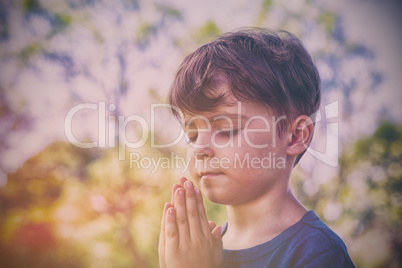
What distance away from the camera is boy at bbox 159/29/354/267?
59 centimetres

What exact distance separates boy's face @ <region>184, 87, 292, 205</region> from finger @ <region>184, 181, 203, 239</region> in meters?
0.03

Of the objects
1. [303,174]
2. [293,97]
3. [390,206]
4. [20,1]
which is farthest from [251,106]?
[390,206]

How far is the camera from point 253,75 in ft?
2.17

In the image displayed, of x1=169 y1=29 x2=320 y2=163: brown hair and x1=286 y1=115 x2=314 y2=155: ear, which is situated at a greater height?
x1=169 y1=29 x2=320 y2=163: brown hair

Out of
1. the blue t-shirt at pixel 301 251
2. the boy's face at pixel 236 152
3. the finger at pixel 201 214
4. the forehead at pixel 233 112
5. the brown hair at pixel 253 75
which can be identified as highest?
the brown hair at pixel 253 75

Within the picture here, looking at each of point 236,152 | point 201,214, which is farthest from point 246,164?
point 201,214

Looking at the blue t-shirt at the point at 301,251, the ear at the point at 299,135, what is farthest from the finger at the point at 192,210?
the ear at the point at 299,135

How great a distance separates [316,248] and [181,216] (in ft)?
0.85

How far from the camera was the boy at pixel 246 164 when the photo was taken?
0.59m

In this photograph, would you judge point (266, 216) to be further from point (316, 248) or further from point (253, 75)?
point (253, 75)

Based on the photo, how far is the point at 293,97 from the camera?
69cm

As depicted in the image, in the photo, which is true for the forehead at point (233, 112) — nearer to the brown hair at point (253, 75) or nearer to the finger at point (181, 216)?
the brown hair at point (253, 75)

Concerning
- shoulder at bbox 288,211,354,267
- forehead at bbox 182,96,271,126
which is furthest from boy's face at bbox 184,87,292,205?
shoulder at bbox 288,211,354,267

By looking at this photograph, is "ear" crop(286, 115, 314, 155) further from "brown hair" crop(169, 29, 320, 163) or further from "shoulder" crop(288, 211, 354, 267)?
"shoulder" crop(288, 211, 354, 267)
